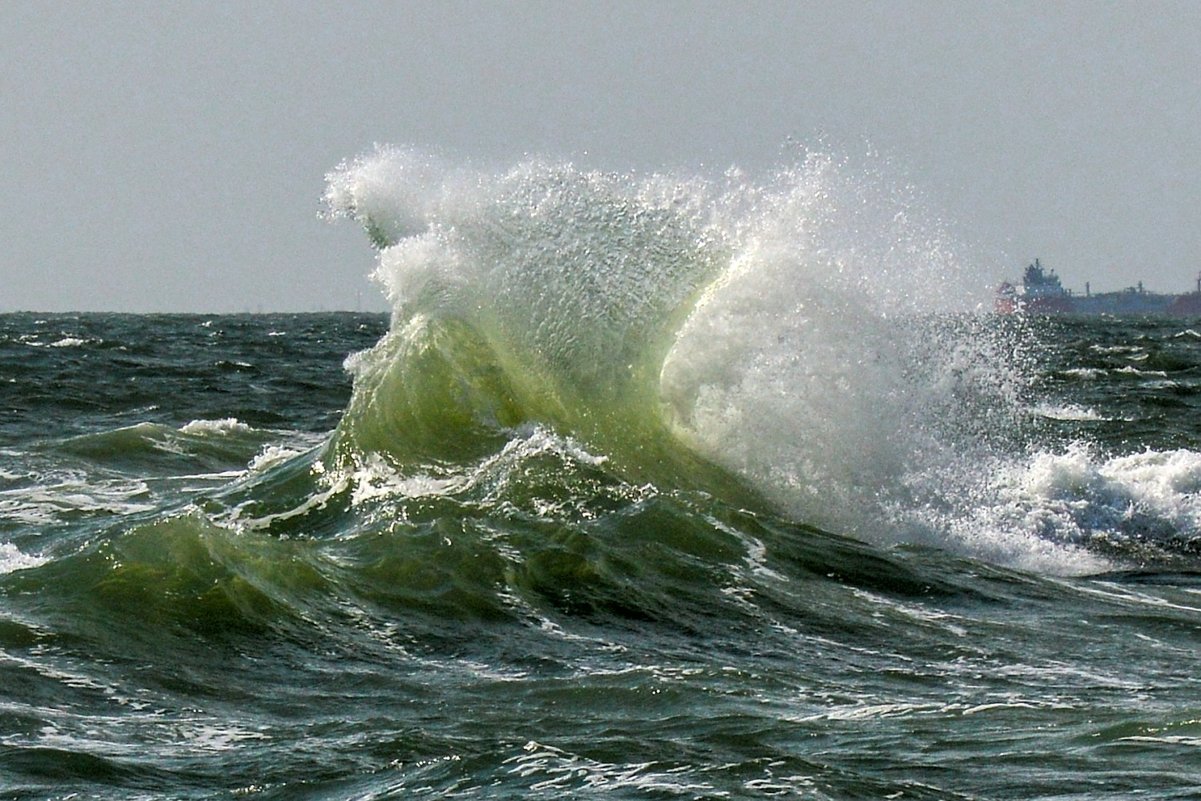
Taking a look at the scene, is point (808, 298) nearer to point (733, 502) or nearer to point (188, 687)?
point (733, 502)

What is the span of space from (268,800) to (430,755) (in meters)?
0.72

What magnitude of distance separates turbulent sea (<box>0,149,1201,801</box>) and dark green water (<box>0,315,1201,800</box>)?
0.11ft

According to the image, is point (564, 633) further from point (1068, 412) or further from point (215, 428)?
point (1068, 412)

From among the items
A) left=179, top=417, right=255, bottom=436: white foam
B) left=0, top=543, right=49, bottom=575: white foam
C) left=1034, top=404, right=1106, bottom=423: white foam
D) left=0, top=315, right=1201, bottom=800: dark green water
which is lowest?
left=0, top=315, right=1201, bottom=800: dark green water

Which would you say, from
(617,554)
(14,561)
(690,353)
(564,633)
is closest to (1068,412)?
(690,353)

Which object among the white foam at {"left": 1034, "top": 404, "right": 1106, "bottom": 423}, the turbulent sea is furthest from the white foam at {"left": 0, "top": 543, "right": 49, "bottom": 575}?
the white foam at {"left": 1034, "top": 404, "right": 1106, "bottom": 423}

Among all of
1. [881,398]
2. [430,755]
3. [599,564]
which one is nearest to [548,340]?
[881,398]

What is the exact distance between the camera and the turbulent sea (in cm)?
664

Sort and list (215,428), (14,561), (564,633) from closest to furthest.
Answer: (564,633) < (14,561) < (215,428)

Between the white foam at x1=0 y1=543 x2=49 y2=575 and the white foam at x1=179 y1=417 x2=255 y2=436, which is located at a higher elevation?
the white foam at x1=179 y1=417 x2=255 y2=436

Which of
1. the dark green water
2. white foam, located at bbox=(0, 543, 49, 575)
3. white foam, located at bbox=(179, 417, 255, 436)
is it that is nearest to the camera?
the dark green water

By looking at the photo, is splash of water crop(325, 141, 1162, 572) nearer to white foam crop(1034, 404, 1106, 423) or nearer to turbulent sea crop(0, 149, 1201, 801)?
turbulent sea crop(0, 149, 1201, 801)

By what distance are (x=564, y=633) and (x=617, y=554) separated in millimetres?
1649

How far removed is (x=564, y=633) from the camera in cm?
889
